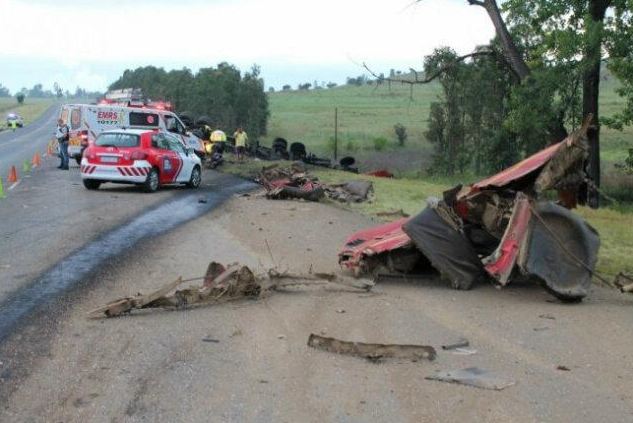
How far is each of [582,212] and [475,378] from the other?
53.1 ft

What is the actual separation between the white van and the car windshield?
843 centimetres

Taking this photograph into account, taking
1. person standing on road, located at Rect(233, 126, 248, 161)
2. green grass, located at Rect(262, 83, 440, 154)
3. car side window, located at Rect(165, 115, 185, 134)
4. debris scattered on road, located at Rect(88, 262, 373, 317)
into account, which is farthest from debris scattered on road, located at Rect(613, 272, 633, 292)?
green grass, located at Rect(262, 83, 440, 154)

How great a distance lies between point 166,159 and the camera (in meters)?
21.9

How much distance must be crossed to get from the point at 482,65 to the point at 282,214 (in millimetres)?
27049

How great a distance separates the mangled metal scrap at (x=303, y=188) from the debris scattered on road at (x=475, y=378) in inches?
535

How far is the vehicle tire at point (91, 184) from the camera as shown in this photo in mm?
21567

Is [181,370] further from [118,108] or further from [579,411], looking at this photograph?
[118,108]

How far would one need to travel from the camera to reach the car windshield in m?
21.2

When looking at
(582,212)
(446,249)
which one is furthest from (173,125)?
(446,249)

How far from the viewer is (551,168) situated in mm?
9719

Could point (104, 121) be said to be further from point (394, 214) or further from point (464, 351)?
point (464, 351)

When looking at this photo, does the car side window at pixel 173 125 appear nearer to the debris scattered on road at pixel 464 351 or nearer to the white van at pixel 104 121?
the white van at pixel 104 121

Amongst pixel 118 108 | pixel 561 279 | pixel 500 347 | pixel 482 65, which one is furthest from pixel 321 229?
pixel 482 65

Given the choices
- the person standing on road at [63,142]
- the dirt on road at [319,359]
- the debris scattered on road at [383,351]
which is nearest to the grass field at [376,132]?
the person standing on road at [63,142]
